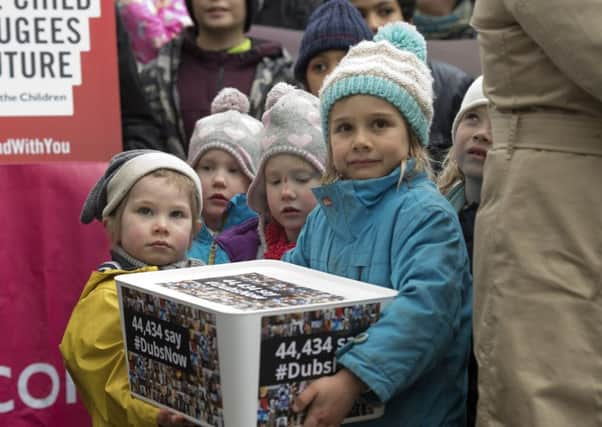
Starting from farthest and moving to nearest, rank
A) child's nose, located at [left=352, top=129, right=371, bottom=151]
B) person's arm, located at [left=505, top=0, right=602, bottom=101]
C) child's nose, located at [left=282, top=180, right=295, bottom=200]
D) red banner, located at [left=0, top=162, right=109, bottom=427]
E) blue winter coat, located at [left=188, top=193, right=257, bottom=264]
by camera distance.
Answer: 1. red banner, located at [left=0, top=162, right=109, bottom=427]
2. blue winter coat, located at [left=188, top=193, right=257, bottom=264]
3. child's nose, located at [left=282, top=180, right=295, bottom=200]
4. child's nose, located at [left=352, top=129, right=371, bottom=151]
5. person's arm, located at [left=505, top=0, right=602, bottom=101]

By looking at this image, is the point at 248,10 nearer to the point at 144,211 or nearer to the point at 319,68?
the point at 319,68

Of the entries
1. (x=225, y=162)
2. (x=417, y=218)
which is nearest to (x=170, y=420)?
(x=417, y=218)

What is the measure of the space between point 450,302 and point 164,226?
1.13m

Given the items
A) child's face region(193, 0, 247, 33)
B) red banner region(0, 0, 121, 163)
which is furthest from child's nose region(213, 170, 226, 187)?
child's face region(193, 0, 247, 33)

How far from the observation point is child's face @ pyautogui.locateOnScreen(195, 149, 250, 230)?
4.98m

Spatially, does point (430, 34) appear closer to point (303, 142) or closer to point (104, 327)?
point (303, 142)

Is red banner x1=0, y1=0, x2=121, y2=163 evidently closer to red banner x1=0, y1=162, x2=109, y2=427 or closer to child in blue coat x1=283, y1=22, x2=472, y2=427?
red banner x1=0, y1=162, x2=109, y2=427

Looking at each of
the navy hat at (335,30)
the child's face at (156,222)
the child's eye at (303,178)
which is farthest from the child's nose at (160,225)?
the navy hat at (335,30)

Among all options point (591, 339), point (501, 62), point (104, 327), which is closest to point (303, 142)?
point (104, 327)

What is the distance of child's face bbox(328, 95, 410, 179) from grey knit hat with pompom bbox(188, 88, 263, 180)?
1.31 meters

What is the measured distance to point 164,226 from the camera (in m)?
4.16

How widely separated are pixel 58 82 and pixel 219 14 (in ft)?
3.07

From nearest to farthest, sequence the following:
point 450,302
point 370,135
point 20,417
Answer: point 450,302 → point 370,135 → point 20,417

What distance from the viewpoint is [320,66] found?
5414mm
